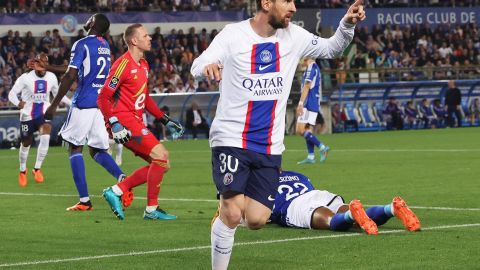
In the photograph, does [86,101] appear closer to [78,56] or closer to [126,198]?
[78,56]

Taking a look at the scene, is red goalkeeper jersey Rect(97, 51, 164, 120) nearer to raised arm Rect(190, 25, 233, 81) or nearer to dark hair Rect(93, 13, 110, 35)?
dark hair Rect(93, 13, 110, 35)

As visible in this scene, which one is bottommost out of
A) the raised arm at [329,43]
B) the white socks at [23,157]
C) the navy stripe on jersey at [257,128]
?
the white socks at [23,157]

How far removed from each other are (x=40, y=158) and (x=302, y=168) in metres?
5.07

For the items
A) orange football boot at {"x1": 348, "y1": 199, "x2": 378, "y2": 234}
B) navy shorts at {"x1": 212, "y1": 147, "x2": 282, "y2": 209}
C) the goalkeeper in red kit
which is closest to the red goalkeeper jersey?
the goalkeeper in red kit

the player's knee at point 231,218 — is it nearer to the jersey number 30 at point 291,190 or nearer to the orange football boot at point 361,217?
the orange football boot at point 361,217

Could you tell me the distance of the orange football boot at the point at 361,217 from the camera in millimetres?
10680

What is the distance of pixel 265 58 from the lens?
859 cm

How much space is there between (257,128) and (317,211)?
9.70ft

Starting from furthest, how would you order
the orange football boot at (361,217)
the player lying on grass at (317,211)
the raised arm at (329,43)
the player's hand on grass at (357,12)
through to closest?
the player lying on grass at (317,211)
the orange football boot at (361,217)
the raised arm at (329,43)
the player's hand on grass at (357,12)

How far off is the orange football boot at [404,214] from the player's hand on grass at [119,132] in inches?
136

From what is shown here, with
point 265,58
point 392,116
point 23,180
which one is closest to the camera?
point 265,58

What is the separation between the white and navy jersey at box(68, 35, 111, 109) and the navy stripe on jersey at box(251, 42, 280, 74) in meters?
6.40

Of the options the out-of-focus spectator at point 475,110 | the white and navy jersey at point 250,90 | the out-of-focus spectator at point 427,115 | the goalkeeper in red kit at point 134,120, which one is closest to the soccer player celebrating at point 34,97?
the goalkeeper in red kit at point 134,120

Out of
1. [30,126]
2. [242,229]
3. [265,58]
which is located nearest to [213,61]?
[265,58]
